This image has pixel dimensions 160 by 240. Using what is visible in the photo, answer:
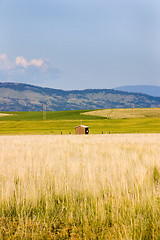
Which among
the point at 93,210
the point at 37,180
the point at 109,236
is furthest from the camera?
the point at 37,180

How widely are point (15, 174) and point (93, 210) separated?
356 cm

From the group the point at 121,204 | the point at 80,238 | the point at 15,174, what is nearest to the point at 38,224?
the point at 80,238

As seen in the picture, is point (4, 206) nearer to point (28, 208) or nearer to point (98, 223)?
point (28, 208)

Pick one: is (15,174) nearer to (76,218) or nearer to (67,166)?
(67,166)

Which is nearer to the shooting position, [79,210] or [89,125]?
Result: [79,210]

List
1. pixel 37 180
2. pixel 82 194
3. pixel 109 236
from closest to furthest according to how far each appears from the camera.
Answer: pixel 109 236
pixel 82 194
pixel 37 180

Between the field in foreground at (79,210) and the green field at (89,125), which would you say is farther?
the green field at (89,125)

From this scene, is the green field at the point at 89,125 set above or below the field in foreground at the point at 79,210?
below

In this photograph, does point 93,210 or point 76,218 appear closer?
point 76,218

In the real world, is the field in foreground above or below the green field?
above

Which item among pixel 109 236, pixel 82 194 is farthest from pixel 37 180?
pixel 109 236

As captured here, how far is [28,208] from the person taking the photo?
17.4 ft

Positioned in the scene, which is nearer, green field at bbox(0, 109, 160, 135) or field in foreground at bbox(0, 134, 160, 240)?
field in foreground at bbox(0, 134, 160, 240)

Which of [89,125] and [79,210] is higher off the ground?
[79,210]
